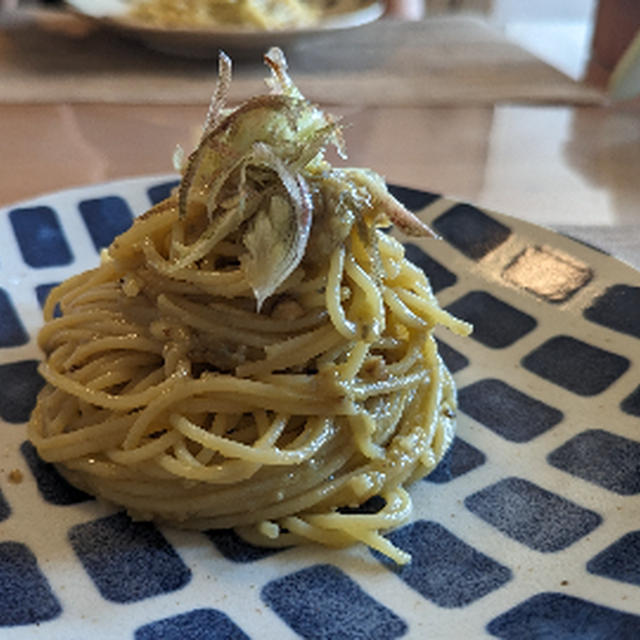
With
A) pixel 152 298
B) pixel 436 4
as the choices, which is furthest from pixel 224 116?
pixel 436 4

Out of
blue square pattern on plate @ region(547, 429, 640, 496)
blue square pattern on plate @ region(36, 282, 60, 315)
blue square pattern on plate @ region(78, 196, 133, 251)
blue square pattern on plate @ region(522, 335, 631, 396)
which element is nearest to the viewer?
blue square pattern on plate @ region(547, 429, 640, 496)

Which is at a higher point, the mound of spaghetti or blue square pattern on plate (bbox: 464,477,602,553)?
the mound of spaghetti

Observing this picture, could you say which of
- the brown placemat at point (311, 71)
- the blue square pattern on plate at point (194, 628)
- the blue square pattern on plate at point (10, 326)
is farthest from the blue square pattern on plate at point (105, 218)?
the brown placemat at point (311, 71)

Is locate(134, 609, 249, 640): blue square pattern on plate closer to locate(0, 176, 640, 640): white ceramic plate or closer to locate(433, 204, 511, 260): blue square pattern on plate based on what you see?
locate(0, 176, 640, 640): white ceramic plate

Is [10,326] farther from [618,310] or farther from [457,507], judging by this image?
[618,310]

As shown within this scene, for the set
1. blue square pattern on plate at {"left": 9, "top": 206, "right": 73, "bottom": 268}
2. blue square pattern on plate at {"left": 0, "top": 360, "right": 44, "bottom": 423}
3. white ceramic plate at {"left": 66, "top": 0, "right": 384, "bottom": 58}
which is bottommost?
blue square pattern on plate at {"left": 0, "top": 360, "right": 44, "bottom": 423}

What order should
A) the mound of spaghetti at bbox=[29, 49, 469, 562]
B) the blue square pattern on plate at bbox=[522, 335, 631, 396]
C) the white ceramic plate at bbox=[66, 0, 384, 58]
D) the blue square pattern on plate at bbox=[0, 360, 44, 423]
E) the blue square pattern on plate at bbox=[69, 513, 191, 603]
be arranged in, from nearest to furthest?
the blue square pattern on plate at bbox=[69, 513, 191, 603], the mound of spaghetti at bbox=[29, 49, 469, 562], the blue square pattern on plate at bbox=[0, 360, 44, 423], the blue square pattern on plate at bbox=[522, 335, 631, 396], the white ceramic plate at bbox=[66, 0, 384, 58]

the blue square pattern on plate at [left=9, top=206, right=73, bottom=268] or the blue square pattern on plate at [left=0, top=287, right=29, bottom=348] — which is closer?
the blue square pattern on plate at [left=0, top=287, right=29, bottom=348]

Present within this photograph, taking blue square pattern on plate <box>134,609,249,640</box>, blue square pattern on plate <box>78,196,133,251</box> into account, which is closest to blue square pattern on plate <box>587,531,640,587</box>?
blue square pattern on plate <box>134,609,249,640</box>
